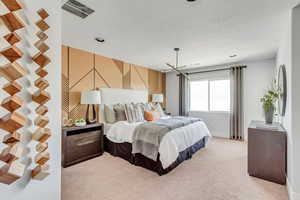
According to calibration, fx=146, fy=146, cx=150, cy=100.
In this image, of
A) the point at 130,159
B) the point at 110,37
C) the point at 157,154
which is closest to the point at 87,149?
the point at 130,159

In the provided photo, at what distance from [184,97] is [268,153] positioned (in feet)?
11.7

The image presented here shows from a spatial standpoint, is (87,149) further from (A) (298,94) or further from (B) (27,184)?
(A) (298,94)

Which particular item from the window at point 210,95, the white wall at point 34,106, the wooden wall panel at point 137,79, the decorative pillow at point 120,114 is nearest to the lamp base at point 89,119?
the decorative pillow at point 120,114

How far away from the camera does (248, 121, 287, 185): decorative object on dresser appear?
2.22 meters

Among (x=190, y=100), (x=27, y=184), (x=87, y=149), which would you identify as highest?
(x=190, y=100)

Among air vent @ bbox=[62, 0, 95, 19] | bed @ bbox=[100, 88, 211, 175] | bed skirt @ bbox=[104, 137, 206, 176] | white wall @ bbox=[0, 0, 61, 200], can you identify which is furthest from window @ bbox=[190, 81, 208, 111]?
white wall @ bbox=[0, 0, 61, 200]

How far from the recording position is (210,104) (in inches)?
209

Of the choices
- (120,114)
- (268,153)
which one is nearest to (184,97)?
(120,114)

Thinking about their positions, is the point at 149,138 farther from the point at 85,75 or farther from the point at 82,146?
the point at 85,75

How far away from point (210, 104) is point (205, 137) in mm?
1828

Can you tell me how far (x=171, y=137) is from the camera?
263 cm

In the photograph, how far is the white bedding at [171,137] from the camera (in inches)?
97.0

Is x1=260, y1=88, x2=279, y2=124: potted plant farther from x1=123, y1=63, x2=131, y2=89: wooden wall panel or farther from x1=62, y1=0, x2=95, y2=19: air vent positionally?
x1=123, y1=63, x2=131, y2=89: wooden wall panel

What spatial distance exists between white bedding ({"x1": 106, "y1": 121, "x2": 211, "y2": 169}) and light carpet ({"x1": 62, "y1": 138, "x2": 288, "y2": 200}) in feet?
1.11
